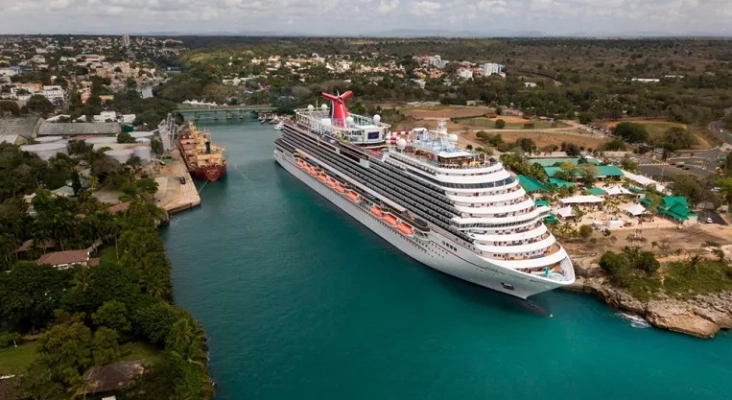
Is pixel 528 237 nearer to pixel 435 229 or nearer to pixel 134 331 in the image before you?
pixel 435 229

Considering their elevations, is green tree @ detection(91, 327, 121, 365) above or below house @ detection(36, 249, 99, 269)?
below

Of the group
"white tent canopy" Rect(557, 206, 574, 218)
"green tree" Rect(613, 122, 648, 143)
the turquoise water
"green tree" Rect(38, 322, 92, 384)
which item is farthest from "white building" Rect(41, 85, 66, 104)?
"green tree" Rect(613, 122, 648, 143)

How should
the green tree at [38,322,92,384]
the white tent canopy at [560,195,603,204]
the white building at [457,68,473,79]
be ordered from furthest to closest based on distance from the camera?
the white building at [457,68,473,79] < the white tent canopy at [560,195,603,204] < the green tree at [38,322,92,384]

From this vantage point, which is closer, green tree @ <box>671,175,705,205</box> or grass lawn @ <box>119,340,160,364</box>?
grass lawn @ <box>119,340,160,364</box>

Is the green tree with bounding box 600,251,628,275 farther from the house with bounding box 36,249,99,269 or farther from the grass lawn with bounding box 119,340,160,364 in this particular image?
the house with bounding box 36,249,99,269

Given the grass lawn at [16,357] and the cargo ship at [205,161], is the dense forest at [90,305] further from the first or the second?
the cargo ship at [205,161]

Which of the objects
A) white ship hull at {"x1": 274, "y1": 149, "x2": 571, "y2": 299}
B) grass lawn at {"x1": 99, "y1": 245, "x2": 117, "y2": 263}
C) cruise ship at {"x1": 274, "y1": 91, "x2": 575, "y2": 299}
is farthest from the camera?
grass lawn at {"x1": 99, "y1": 245, "x2": 117, "y2": 263}
